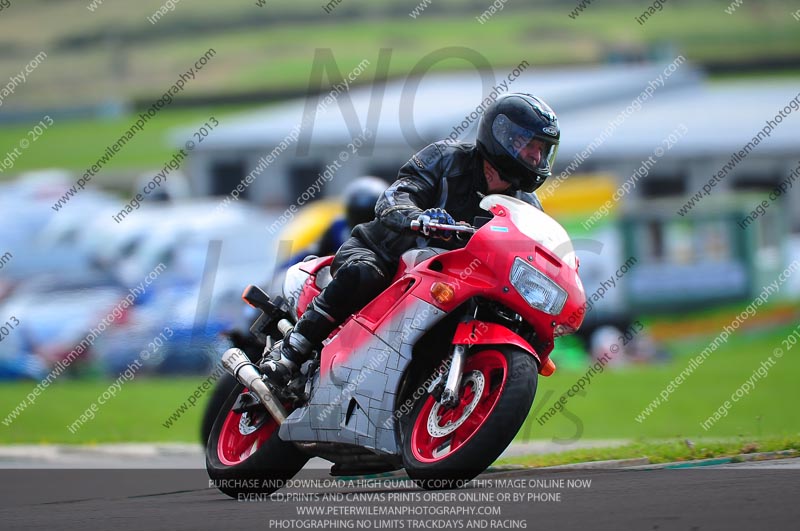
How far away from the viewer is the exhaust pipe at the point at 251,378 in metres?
7.16

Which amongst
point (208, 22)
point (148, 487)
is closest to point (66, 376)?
point (148, 487)

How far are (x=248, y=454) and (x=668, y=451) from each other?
2.65 metres

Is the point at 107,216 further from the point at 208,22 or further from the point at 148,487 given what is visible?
the point at 208,22

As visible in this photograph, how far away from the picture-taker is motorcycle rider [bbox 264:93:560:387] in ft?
22.7

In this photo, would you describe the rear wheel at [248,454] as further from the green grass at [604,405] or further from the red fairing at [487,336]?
the green grass at [604,405]

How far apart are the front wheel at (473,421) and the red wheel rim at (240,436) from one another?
1385 millimetres

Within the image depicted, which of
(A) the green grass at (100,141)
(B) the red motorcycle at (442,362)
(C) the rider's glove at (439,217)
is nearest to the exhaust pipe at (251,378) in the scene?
(B) the red motorcycle at (442,362)

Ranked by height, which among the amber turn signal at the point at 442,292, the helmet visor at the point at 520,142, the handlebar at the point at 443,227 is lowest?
the amber turn signal at the point at 442,292

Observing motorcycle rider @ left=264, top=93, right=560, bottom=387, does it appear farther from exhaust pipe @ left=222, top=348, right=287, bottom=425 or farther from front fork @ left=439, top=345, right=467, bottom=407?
front fork @ left=439, top=345, right=467, bottom=407

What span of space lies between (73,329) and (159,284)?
2.11m

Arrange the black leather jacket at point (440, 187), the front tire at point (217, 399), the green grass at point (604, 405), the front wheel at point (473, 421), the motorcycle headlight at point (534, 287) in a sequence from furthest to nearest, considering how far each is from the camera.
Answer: the green grass at point (604, 405)
the front tire at point (217, 399)
the black leather jacket at point (440, 187)
the motorcycle headlight at point (534, 287)
the front wheel at point (473, 421)

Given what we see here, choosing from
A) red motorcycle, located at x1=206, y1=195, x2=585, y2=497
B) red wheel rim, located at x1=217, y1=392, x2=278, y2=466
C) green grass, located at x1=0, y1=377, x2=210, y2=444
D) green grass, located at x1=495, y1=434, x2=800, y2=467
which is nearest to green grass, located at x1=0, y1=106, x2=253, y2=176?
green grass, located at x1=0, y1=377, x2=210, y2=444

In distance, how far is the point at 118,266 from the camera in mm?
25203

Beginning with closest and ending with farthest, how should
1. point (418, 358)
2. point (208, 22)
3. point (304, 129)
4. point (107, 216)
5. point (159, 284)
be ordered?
point (418, 358) → point (159, 284) → point (107, 216) → point (304, 129) → point (208, 22)
